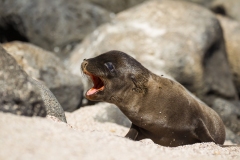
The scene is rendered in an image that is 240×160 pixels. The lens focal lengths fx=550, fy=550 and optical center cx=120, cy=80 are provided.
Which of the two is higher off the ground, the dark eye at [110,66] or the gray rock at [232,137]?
the dark eye at [110,66]

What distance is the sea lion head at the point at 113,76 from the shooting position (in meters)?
6.71

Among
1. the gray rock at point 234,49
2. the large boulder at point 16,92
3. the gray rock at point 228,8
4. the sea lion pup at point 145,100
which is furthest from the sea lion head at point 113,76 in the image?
the gray rock at point 228,8

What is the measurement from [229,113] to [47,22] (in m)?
5.36

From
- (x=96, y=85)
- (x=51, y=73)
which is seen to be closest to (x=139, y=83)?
(x=96, y=85)

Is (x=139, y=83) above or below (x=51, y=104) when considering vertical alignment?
above

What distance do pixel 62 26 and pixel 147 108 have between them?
A: 7365mm

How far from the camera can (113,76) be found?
22.6ft

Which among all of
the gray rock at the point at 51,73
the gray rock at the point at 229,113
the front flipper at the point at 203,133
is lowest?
the gray rock at the point at 229,113

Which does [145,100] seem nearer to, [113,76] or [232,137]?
[113,76]

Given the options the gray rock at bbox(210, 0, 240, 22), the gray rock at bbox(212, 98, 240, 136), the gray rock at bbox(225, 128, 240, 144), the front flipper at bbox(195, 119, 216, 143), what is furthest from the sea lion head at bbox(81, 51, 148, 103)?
the gray rock at bbox(210, 0, 240, 22)

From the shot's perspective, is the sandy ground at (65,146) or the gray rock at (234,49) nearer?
the sandy ground at (65,146)

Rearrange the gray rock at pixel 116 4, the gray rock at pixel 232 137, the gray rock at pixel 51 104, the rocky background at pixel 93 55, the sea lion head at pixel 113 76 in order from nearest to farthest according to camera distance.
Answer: the rocky background at pixel 93 55 < the gray rock at pixel 51 104 < the sea lion head at pixel 113 76 < the gray rock at pixel 232 137 < the gray rock at pixel 116 4

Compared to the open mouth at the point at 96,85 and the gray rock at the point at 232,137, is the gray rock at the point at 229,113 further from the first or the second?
the open mouth at the point at 96,85

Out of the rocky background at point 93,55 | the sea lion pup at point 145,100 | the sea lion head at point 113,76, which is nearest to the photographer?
the rocky background at point 93,55
